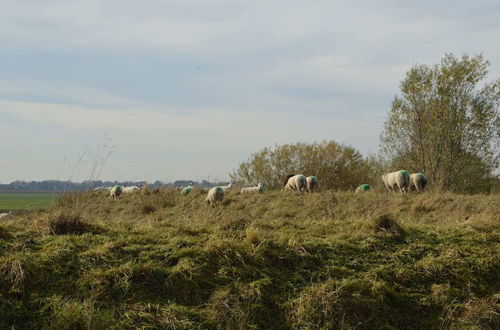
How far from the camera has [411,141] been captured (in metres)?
29.9

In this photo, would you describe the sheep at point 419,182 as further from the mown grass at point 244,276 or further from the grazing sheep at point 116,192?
the grazing sheep at point 116,192

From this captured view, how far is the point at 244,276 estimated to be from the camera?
5.75 m

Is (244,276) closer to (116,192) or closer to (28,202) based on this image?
(28,202)

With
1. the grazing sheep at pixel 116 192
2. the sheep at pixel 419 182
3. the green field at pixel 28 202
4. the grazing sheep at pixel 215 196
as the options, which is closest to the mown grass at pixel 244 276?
the green field at pixel 28 202

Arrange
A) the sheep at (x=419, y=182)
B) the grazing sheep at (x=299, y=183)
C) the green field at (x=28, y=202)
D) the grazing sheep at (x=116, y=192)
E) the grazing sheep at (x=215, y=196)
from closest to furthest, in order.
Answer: the green field at (x=28, y=202)
the sheep at (x=419, y=182)
the grazing sheep at (x=215, y=196)
the grazing sheep at (x=299, y=183)
the grazing sheep at (x=116, y=192)

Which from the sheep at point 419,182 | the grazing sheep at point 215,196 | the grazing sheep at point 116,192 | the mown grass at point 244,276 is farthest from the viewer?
the grazing sheep at point 116,192

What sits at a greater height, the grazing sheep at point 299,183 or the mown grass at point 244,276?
the grazing sheep at point 299,183

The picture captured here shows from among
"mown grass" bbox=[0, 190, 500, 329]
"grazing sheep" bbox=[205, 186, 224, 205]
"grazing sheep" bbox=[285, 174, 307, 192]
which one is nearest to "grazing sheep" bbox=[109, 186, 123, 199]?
"grazing sheep" bbox=[205, 186, 224, 205]

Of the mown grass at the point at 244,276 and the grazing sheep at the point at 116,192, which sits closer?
the mown grass at the point at 244,276

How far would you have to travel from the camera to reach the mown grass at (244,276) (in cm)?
501

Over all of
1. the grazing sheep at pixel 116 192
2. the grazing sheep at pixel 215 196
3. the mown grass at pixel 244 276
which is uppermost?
the grazing sheep at pixel 116 192

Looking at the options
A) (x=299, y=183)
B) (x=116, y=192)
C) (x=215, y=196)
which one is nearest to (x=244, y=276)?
(x=215, y=196)

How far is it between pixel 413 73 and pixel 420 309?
26.1 meters

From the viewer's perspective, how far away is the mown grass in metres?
5.01
